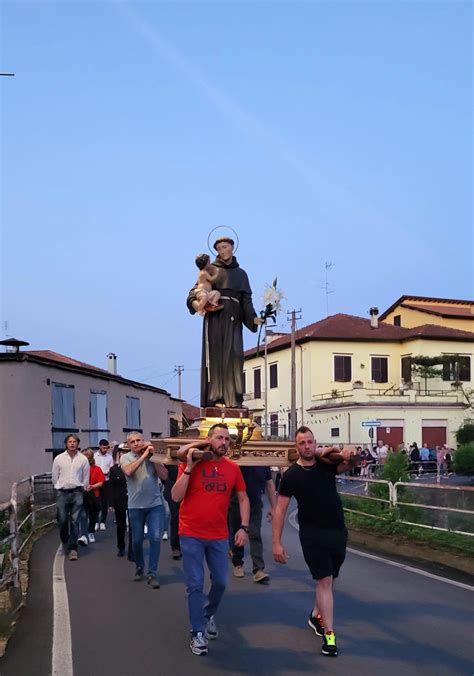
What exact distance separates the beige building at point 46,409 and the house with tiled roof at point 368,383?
22.9m

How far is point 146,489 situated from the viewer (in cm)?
1012

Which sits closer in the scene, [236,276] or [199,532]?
[199,532]

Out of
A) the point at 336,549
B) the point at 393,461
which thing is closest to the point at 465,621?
the point at 336,549

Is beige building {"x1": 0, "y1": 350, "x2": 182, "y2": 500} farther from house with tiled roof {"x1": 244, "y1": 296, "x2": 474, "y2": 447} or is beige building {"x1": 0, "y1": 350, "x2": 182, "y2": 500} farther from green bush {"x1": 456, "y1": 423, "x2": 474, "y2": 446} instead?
green bush {"x1": 456, "y1": 423, "x2": 474, "y2": 446}

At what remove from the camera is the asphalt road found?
249 inches

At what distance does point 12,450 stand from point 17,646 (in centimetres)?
1439

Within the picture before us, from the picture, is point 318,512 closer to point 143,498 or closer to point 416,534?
point 143,498

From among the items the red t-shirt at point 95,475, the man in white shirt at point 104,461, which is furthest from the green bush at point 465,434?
the red t-shirt at point 95,475

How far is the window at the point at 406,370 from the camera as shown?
186 ft

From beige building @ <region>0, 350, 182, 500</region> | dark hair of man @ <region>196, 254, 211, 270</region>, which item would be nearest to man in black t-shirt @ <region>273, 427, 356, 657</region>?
dark hair of man @ <region>196, 254, 211, 270</region>

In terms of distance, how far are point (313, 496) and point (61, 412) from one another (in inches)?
715

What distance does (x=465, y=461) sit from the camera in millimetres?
38188

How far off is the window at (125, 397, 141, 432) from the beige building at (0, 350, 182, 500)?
2.19 ft

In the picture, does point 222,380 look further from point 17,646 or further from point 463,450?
point 463,450
